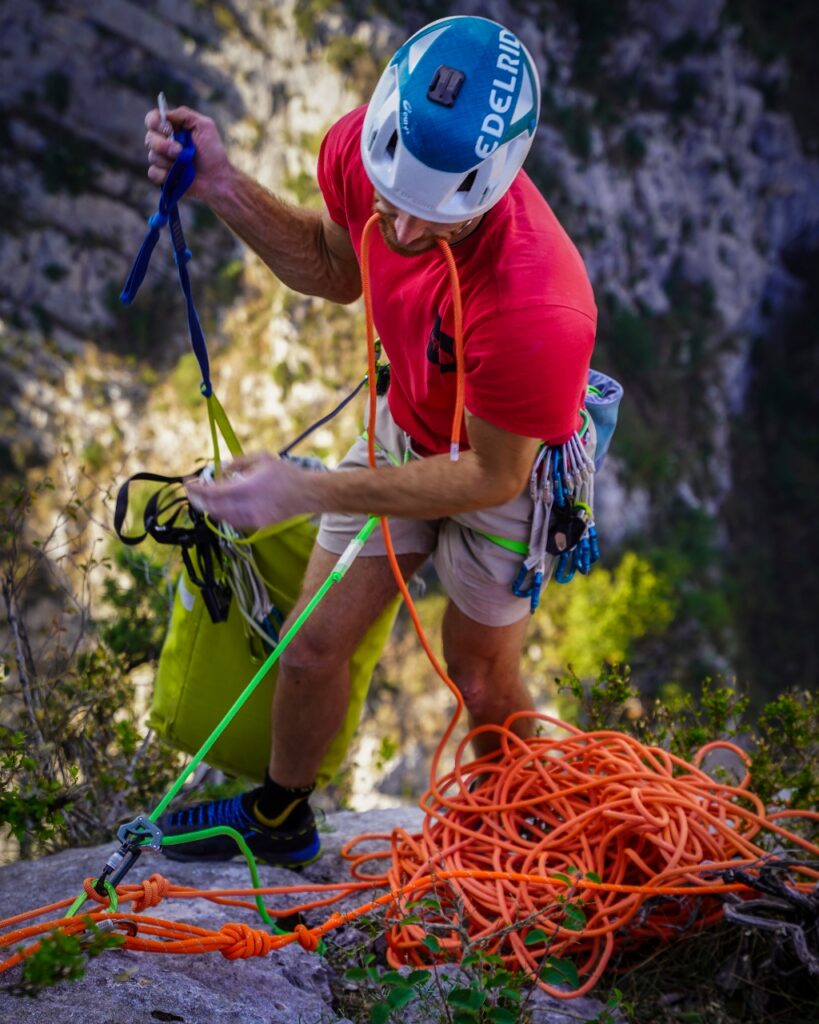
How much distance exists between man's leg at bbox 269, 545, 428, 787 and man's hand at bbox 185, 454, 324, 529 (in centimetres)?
65

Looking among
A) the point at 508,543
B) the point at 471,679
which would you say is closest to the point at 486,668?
the point at 471,679

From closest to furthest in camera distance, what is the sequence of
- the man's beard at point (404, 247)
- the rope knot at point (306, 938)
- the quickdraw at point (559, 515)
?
the man's beard at point (404, 247) < the rope knot at point (306, 938) < the quickdraw at point (559, 515)

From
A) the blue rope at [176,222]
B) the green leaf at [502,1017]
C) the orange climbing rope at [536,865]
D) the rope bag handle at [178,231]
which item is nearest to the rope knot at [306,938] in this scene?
the orange climbing rope at [536,865]

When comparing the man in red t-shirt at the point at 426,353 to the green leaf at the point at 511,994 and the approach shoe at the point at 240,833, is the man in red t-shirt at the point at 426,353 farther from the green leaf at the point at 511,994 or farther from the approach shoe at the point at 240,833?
the green leaf at the point at 511,994

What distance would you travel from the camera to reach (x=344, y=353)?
30.9 metres

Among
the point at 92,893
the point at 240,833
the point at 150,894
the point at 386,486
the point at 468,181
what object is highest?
the point at 468,181

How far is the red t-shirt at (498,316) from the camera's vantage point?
219 centimetres

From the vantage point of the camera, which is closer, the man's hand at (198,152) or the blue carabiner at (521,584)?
the man's hand at (198,152)

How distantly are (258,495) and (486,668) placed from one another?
1.16 m

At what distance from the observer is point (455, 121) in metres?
2.16

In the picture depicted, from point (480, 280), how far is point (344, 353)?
29048 mm

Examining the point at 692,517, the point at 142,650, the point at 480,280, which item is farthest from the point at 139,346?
the point at 480,280

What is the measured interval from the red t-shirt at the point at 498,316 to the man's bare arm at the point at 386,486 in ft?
0.26

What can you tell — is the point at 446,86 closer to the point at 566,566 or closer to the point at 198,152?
the point at 198,152
